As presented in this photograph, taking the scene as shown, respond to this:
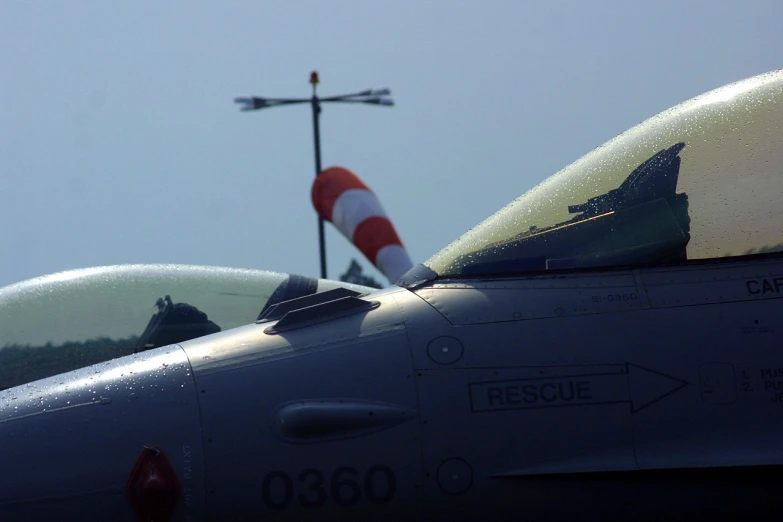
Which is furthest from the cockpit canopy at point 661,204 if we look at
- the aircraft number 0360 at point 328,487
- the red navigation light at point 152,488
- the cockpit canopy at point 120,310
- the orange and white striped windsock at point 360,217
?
the orange and white striped windsock at point 360,217

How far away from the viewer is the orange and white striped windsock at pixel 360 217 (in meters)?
12.5

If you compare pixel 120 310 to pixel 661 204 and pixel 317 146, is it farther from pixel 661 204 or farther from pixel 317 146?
pixel 317 146

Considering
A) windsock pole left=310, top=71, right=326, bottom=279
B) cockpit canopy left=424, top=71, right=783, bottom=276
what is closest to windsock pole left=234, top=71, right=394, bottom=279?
windsock pole left=310, top=71, right=326, bottom=279

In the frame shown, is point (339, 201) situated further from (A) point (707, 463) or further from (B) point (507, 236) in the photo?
(A) point (707, 463)

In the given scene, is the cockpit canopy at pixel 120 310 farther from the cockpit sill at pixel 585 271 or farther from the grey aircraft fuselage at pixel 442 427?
the grey aircraft fuselage at pixel 442 427

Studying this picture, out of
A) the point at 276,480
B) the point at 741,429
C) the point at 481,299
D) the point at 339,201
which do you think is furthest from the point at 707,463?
the point at 339,201

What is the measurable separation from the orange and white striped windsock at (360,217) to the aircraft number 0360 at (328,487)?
8336 millimetres

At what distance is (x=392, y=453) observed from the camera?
12.9ft

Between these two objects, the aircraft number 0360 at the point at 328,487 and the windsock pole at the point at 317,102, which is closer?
the aircraft number 0360 at the point at 328,487

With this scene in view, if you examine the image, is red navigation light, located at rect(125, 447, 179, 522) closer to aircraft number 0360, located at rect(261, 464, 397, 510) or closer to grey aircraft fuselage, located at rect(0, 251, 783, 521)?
grey aircraft fuselage, located at rect(0, 251, 783, 521)

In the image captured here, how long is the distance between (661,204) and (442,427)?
4.45 feet

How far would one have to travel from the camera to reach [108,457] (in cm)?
387

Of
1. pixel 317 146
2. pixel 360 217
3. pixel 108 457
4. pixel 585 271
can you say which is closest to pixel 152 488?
pixel 108 457

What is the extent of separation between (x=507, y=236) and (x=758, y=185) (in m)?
1.04
